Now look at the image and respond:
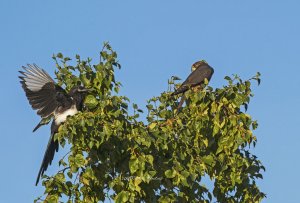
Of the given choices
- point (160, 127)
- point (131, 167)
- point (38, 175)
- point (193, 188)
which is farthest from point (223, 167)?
point (38, 175)

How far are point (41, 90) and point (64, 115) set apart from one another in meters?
0.50

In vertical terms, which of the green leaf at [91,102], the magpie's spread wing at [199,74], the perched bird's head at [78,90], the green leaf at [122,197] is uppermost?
the magpie's spread wing at [199,74]

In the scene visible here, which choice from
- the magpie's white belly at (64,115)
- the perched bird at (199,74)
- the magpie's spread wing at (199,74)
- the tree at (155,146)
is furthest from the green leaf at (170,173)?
the magpie's spread wing at (199,74)

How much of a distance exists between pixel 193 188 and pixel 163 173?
51cm

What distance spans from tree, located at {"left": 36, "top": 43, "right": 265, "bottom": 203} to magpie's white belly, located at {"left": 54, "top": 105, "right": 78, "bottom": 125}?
15.4 inches

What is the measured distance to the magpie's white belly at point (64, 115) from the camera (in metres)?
9.13

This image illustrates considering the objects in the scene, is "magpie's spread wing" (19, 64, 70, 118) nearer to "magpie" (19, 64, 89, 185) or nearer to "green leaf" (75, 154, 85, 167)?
"magpie" (19, 64, 89, 185)

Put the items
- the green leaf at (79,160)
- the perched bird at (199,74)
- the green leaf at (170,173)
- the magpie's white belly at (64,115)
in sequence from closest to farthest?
the green leaf at (79,160), the green leaf at (170,173), the magpie's white belly at (64,115), the perched bird at (199,74)

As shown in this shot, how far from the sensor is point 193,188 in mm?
8562

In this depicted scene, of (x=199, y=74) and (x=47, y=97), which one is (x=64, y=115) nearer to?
(x=47, y=97)

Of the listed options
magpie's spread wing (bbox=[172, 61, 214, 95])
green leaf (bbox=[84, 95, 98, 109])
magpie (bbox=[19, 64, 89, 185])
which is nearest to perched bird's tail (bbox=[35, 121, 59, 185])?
magpie (bbox=[19, 64, 89, 185])

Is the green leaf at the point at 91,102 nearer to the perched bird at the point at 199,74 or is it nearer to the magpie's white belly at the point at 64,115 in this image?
the magpie's white belly at the point at 64,115

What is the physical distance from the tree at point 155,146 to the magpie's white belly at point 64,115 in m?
0.39

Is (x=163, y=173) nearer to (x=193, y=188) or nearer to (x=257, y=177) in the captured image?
(x=193, y=188)
